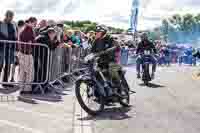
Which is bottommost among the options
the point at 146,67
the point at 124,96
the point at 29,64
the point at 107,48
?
the point at 124,96

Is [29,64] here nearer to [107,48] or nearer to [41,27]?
[41,27]

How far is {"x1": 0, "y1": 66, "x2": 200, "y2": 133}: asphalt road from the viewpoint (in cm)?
757

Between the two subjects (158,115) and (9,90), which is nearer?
(158,115)

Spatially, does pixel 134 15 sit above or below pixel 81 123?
above

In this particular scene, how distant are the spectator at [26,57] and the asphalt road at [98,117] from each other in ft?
2.63

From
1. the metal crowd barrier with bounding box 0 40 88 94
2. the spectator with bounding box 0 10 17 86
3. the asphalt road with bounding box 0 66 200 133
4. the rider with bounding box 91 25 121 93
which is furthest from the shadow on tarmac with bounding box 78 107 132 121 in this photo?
the spectator with bounding box 0 10 17 86

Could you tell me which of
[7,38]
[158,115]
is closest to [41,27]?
[7,38]

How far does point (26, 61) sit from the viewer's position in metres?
11.2

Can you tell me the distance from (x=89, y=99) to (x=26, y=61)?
2.76 m

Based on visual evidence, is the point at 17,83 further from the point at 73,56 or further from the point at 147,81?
the point at 147,81

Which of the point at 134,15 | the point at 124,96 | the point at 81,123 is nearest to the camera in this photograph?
the point at 81,123

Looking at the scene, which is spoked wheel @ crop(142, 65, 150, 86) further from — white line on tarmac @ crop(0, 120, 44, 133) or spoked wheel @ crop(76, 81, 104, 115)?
white line on tarmac @ crop(0, 120, 44, 133)

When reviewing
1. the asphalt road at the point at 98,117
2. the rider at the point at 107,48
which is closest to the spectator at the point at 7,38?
the asphalt road at the point at 98,117

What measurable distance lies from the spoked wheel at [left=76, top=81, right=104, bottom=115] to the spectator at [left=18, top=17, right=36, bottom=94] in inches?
101
